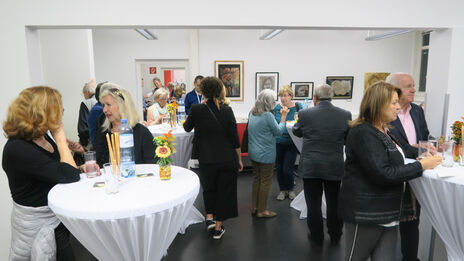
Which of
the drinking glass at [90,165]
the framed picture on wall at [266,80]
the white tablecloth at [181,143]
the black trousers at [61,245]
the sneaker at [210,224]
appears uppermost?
the framed picture on wall at [266,80]

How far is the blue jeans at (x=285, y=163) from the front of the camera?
14.3ft

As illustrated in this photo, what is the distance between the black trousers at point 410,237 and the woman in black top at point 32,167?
8.51 ft

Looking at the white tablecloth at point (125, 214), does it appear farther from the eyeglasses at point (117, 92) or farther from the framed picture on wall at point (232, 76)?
the framed picture on wall at point (232, 76)

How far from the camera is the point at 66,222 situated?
1.67 meters

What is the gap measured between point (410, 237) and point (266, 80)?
6056 mm

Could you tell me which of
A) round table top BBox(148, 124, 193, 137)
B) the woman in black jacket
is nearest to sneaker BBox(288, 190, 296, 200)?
round table top BBox(148, 124, 193, 137)

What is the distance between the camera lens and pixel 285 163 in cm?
441

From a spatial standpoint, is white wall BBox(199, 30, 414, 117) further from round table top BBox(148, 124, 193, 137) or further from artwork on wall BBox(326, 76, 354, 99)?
round table top BBox(148, 124, 193, 137)

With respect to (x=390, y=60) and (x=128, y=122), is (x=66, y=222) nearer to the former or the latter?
(x=128, y=122)

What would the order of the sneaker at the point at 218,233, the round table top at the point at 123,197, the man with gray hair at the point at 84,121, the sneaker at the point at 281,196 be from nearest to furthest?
the round table top at the point at 123,197
the sneaker at the point at 218,233
the sneaker at the point at 281,196
the man with gray hair at the point at 84,121

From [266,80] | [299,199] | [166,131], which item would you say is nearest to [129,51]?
[266,80]

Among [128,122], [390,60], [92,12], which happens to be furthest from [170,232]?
[390,60]

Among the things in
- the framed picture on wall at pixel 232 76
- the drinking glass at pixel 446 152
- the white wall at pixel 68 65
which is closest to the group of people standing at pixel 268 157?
the drinking glass at pixel 446 152

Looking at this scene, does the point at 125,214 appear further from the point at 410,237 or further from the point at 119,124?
the point at 410,237
